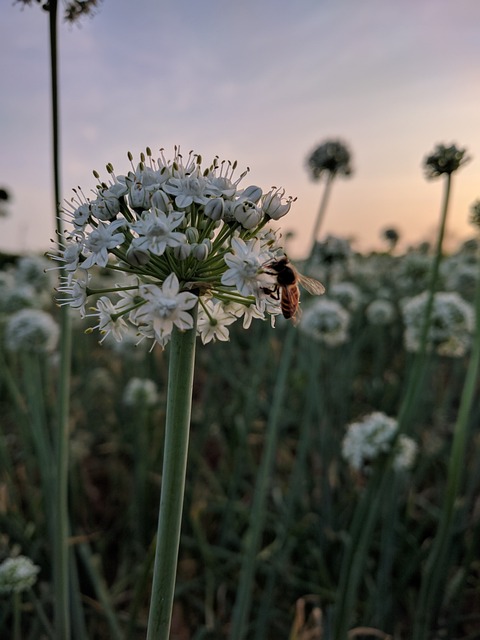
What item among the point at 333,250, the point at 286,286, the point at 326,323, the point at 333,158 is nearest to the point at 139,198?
the point at 286,286

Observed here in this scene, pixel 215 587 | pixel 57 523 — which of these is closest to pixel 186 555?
pixel 215 587

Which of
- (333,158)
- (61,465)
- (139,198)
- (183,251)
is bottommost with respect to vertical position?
(61,465)

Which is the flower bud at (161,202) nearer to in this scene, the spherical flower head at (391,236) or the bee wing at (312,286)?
the bee wing at (312,286)

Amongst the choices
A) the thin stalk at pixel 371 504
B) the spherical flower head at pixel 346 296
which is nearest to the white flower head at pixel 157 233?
the thin stalk at pixel 371 504

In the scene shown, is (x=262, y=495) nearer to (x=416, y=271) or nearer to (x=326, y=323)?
(x=326, y=323)

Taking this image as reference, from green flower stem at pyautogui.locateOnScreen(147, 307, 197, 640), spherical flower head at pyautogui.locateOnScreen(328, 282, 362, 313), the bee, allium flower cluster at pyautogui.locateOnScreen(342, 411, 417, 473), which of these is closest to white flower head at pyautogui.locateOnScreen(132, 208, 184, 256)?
green flower stem at pyautogui.locateOnScreen(147, 307, 197, 640)

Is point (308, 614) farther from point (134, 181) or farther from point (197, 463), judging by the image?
point (134, 181)
